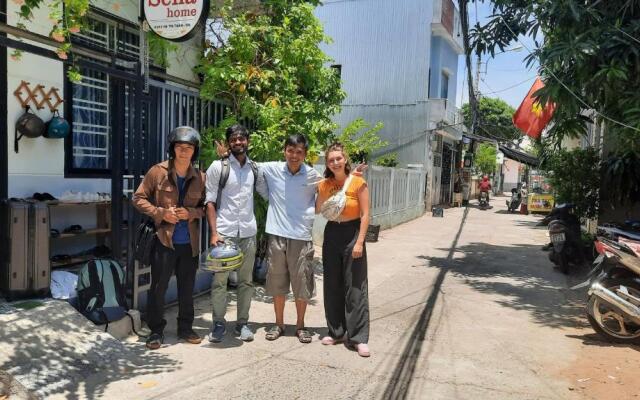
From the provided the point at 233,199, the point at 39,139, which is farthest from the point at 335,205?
the point at 39,139

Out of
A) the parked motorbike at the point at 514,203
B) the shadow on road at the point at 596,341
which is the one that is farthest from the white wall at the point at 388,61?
the shadow on road at the point at 596,341

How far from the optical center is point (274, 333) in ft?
15.4

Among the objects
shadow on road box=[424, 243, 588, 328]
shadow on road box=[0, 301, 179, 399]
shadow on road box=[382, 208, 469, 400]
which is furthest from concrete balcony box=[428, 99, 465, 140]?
shadow on road box=[0, 301, 179, 399]

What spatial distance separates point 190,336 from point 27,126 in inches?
126

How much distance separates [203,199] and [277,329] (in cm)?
136

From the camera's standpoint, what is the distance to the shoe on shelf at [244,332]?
4605mm

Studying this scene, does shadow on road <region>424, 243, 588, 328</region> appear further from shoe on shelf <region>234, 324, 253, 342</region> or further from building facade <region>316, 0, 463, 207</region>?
building facade <region>316, 0, 463, 207</region>

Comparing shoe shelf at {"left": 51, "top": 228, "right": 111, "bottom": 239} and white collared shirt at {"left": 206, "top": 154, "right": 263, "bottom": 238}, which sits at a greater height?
white collared shirt at {"left": 206, "top": 154, "right": 263, "bottom": 238}

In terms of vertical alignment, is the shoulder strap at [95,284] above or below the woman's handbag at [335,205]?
below

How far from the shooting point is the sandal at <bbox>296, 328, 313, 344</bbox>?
4.62 metres

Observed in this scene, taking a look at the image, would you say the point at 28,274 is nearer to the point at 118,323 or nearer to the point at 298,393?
the point at 118,323

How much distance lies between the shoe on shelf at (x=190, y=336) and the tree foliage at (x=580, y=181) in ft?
27.0

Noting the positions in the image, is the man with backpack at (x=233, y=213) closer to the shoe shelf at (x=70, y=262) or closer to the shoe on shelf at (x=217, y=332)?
the shoe on shelf at (x=217, y=332)

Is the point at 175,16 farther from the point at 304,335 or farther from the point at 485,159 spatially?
the point at 485,159
